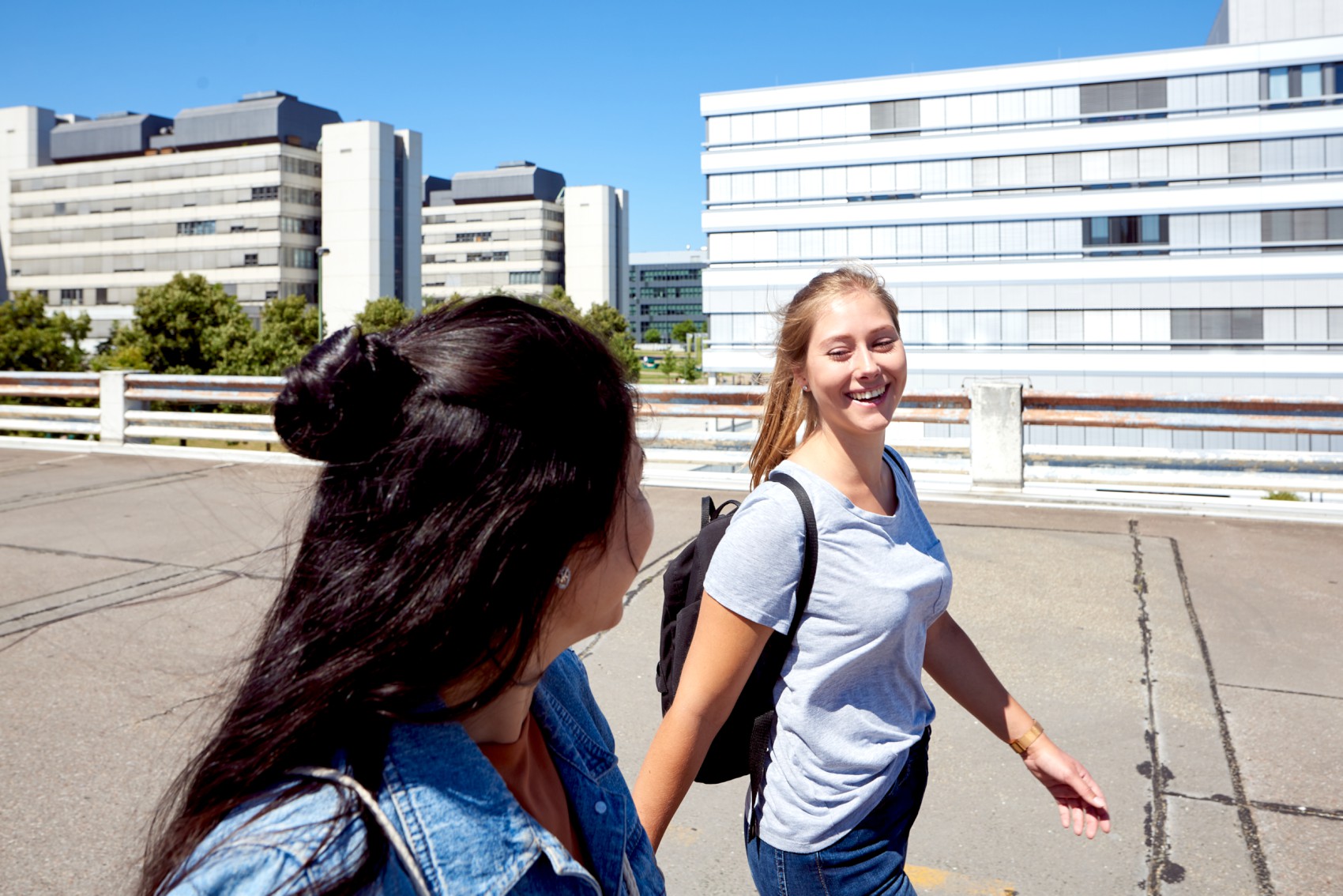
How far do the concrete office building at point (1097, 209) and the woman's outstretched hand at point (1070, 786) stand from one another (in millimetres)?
53732

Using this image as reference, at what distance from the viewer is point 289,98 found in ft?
343

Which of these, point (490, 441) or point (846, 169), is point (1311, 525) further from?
point (846, 169)

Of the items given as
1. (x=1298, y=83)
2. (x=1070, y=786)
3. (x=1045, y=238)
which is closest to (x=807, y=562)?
(x=1070, y=786)

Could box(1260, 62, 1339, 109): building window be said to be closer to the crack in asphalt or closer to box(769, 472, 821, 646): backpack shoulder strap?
the crack in asphalt

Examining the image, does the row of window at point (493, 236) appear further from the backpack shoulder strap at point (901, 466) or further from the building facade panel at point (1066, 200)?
the backpack shoulder strap at point (901, 466)

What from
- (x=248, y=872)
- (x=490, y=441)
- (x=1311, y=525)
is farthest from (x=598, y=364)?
(x=1311, y=525)

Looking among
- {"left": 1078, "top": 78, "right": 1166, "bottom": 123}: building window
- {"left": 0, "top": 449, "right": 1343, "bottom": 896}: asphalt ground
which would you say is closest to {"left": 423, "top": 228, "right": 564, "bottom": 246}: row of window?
{"left": 1078, "top": 78, "right": 1166, "bottom": 123}: building window

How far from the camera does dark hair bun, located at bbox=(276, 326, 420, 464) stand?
108 cm

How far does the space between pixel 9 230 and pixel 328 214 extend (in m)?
37.4

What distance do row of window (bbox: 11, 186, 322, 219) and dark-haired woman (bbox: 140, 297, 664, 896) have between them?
10921cm

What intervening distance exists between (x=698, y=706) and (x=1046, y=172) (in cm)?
5970

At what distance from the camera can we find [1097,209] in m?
54.8

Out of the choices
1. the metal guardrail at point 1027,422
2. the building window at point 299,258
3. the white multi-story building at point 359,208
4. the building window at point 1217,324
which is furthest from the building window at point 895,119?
the building window at point 299,258

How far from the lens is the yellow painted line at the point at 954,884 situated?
3.39 metres
